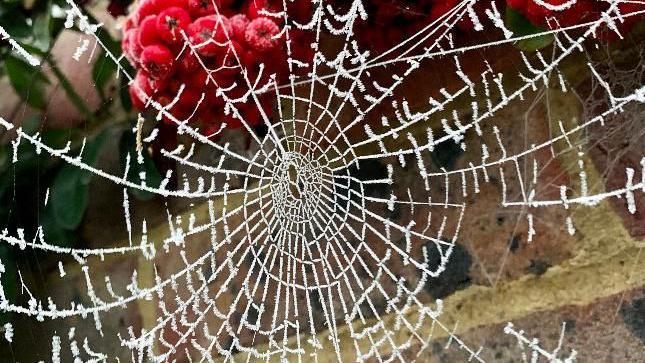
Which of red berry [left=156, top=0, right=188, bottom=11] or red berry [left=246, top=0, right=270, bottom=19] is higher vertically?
red berry [left=156, top=0, right=188, bottom=11]

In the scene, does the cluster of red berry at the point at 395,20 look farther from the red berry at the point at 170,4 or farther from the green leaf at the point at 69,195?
the green leaf at the point at 69,195

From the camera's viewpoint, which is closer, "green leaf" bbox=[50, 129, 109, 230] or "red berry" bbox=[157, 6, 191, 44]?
"red berry" bbox=[157, 6, 191, 44]

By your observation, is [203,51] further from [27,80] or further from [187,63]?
[27,80]

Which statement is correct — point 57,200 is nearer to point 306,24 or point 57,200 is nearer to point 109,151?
point 109,151

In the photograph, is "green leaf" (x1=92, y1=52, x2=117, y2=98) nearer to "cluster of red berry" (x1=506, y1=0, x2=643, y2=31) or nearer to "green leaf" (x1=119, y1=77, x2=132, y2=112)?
"green leaf" (x1=119, y1=77, x2=132, y2=112)

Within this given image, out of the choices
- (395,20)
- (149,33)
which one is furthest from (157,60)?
(395,20)

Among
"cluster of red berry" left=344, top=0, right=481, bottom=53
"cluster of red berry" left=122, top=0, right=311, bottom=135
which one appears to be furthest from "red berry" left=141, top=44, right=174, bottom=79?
"cluster of red berry" left=344, top=0, right=481, bottom=53

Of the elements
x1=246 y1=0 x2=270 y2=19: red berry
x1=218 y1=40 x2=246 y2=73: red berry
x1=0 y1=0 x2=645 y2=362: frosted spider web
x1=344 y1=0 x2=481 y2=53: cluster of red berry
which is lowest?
x1=0 y1=0 x2=645 y2=362: frosted spider web
